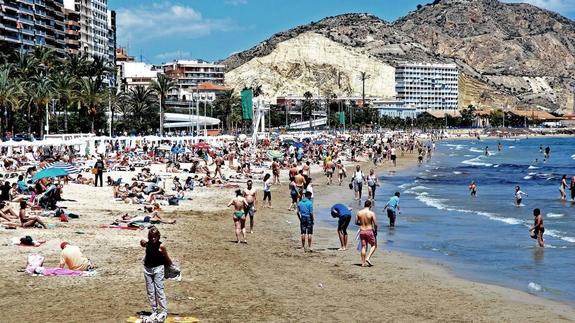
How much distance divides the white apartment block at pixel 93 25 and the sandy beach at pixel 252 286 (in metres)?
103

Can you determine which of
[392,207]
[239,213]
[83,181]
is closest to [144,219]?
[239,213]

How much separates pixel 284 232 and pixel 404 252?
3.71m

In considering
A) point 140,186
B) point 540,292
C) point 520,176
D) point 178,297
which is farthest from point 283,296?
point 520,176

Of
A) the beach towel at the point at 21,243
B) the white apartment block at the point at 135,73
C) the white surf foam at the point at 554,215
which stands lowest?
the white surf foam at the point at 554,215

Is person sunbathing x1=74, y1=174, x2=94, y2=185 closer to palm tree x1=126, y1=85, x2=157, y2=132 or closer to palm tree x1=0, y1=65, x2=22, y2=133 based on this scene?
palm tree x1=0, y1=65, x2=22, y2=133

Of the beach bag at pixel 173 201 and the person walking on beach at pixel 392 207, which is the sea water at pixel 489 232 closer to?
the person walking on beach at pixel 392 207

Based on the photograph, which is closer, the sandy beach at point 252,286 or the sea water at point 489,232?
the sandy beach at point 252,286

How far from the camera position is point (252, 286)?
478 inches

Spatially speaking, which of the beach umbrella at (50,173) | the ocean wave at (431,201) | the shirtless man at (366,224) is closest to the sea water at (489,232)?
the ocean wave at (431,201)

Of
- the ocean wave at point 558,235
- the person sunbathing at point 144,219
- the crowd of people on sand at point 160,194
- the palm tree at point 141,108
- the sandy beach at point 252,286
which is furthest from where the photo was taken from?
the palm tree at point 141,108

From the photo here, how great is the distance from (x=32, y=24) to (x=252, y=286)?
95205 mm

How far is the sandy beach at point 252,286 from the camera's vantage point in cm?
1020

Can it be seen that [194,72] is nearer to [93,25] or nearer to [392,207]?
[93,25]

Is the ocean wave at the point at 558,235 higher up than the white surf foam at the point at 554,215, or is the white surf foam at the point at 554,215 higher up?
the ocean wave at the point at 558,235
